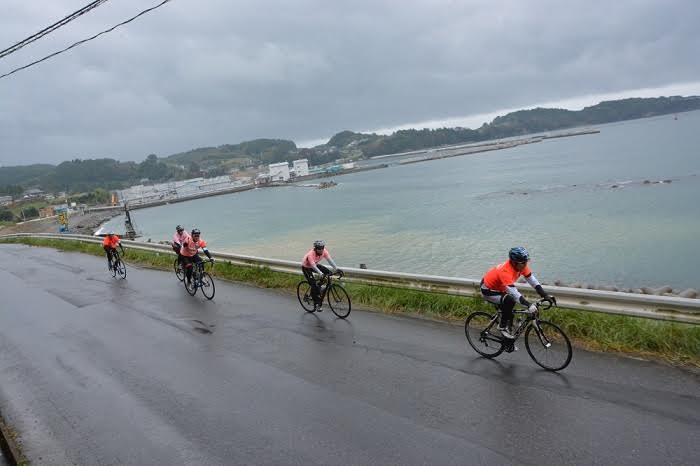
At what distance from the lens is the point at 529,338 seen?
702cm

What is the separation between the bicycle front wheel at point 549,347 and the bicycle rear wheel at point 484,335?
46 cm

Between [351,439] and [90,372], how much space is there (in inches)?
206

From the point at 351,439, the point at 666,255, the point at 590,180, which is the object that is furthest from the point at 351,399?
the point at 590,180

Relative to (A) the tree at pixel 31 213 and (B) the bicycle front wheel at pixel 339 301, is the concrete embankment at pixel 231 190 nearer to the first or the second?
(A) the tree at pixel 31 213

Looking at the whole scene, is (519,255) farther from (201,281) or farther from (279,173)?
(279,173)

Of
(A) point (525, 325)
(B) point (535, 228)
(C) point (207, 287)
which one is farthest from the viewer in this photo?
(B) point (535, 228)

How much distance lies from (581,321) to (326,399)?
13.8 feet

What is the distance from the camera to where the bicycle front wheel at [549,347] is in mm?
6211

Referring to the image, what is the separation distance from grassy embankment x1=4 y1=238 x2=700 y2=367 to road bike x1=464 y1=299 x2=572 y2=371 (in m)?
0.70

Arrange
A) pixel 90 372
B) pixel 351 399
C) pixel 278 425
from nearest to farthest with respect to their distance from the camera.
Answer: pixel 278 425 → pixel 351 399 → pixel 90 372

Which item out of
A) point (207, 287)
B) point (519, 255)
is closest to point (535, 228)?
point (207, 287)

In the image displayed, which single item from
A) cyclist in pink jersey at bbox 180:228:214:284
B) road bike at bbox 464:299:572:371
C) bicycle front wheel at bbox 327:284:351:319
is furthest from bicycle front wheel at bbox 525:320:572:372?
cyclist in pink jersey at bbox 180:228:214:284

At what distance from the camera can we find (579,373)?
19.8 ft

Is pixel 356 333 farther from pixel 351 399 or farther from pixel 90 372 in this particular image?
pixel 90 372
